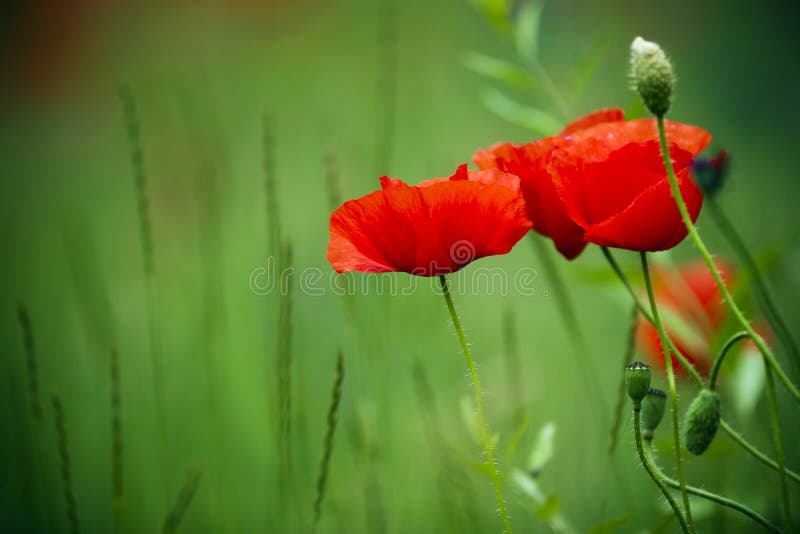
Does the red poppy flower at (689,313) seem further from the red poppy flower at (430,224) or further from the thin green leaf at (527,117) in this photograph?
the red poppy flower at (430,224)

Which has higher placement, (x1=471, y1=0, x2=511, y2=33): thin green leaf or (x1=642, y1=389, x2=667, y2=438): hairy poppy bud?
(x1=471, y1=0, x2=511, y2=33): thin green leaf

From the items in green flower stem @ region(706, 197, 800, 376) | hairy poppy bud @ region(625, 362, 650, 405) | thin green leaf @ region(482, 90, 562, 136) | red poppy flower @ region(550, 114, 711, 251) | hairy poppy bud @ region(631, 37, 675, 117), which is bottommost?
hairy poppy bud @ region(625, 362, 650, 405)

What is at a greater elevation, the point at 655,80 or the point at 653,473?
the point at 655,80

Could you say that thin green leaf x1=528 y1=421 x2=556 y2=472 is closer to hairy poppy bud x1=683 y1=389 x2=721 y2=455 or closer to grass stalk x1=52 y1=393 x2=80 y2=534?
hairy poppy bud x1=683 y1=389 x2=721 y2=455

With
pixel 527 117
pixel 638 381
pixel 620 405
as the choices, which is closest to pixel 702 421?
pixel 638 381

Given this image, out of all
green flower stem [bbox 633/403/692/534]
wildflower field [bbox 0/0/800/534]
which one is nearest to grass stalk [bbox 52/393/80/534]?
wildflower field [bbox 0/0/800/534]

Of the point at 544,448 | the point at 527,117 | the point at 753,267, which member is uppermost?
the point at 527,117

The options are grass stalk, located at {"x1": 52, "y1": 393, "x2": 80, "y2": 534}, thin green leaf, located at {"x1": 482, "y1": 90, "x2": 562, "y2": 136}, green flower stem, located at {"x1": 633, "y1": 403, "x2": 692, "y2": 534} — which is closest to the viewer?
green flower stem, located at {"x1": 633, "y1": 403, "x2": 692, "y2": 534}

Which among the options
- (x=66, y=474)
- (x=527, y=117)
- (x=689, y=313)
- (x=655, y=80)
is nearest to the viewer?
(x=655, y=80)

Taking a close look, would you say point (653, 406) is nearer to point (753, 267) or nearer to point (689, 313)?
point (753, 267)
